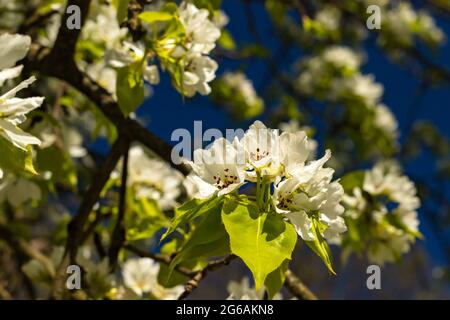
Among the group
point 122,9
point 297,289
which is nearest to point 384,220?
point 297,289

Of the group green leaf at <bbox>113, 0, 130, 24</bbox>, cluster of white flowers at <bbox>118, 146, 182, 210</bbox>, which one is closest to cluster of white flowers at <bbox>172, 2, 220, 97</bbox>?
green leaf at <bbox>113, 0, 130, 24</bbox>

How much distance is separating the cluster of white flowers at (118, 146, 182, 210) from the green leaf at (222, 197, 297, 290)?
1033 mm

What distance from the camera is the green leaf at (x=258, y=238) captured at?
874 mm

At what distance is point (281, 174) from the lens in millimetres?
1000

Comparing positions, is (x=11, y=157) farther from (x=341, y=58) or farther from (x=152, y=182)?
(x=341, y=58)

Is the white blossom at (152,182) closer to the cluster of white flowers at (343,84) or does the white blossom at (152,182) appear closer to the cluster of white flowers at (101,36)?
the cluster of white flowers at (101,36)

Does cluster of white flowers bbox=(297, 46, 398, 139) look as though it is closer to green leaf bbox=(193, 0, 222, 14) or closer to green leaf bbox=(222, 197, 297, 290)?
green leaf bbox=(193, 0, 222, 14)

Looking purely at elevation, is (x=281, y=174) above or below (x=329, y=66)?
below

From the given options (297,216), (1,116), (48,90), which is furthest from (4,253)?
(297,216)

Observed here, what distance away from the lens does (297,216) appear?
3.16ft

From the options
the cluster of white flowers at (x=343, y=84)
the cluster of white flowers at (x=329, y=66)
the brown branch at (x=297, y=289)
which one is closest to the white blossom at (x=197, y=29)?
the brown branch at (x=297, y=289)

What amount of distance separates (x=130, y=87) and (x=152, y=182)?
0.72 m
